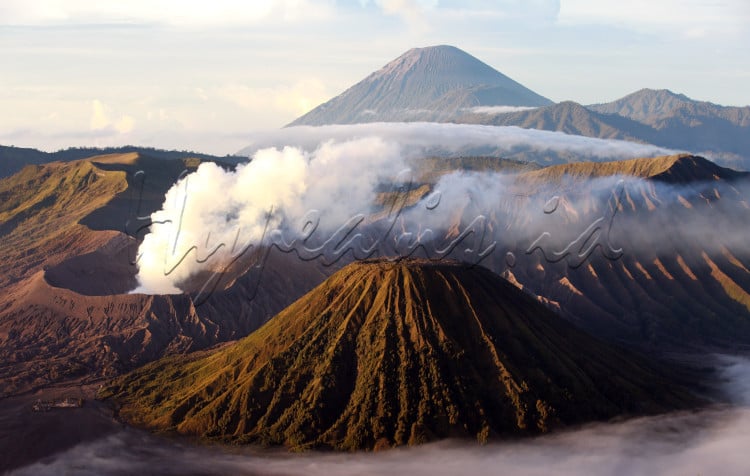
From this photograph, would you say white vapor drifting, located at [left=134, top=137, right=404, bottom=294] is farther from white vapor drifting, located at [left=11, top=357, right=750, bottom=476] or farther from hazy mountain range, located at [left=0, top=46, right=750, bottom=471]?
white vapor drifting, located at [left=11, top=357, right=750, bottom=476]

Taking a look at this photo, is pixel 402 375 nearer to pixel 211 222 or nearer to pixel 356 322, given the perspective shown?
pixel 356 322

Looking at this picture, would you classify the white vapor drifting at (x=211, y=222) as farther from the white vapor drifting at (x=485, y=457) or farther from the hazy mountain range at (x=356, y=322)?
the white vapor drifting at (x=485, y=457)

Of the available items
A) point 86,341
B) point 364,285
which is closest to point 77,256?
point 86,341

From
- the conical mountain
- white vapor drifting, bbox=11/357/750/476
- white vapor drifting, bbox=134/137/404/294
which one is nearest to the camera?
white vapor drifting, bbox=11/357/750/476

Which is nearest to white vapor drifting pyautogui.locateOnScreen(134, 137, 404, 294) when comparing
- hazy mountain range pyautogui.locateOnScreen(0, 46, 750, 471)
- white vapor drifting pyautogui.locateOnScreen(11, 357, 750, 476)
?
hazy mountain range pyautogui.locateOnScreen(0, 46, 750, 471)

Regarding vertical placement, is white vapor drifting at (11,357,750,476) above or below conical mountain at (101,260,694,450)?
below

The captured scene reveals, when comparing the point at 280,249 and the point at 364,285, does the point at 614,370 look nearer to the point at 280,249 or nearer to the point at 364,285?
the point at 364,285
